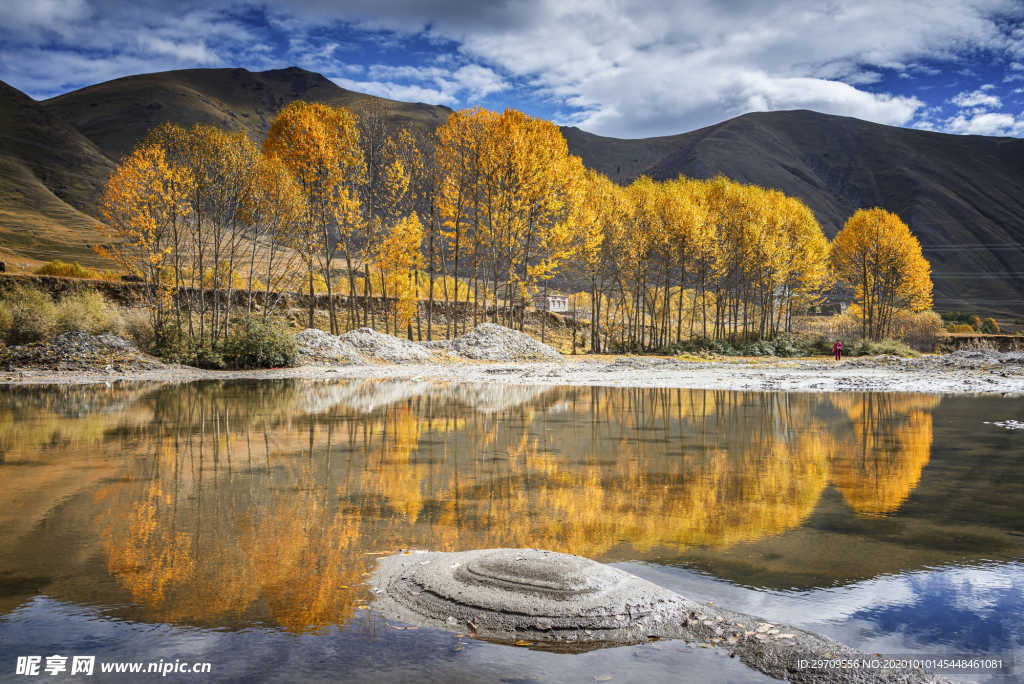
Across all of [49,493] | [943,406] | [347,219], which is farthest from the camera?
[347,219]

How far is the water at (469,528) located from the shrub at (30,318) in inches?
533

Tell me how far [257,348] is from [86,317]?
6.20 metres

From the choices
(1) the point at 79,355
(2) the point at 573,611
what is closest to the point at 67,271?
(1) the point at 79,355

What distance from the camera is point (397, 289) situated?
4550 cm

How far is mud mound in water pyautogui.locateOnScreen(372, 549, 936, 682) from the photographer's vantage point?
11.2 feet

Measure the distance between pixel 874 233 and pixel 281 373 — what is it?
1786 inches

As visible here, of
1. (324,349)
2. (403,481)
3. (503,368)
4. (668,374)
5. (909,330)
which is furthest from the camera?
(909,330)

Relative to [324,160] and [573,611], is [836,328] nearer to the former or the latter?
[324,160]

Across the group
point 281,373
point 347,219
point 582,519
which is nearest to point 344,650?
point 582,519

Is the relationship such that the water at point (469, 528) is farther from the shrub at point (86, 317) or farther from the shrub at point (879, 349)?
the shrub at point (879, 349)

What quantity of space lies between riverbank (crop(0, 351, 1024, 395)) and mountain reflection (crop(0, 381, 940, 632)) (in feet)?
23.7

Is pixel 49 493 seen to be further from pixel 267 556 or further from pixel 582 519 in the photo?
pixel 582 519

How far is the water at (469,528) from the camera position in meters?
3.48

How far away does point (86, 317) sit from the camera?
78.0ft
